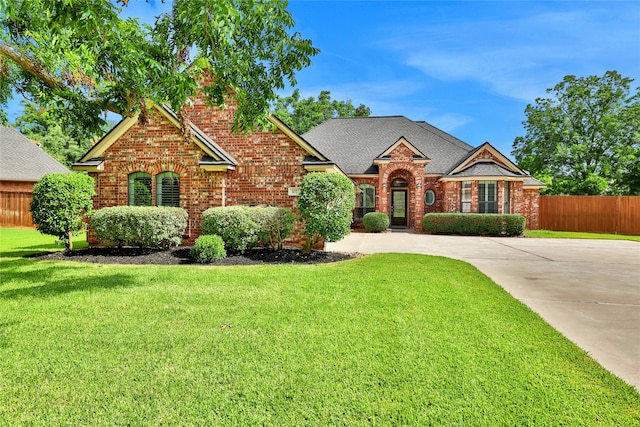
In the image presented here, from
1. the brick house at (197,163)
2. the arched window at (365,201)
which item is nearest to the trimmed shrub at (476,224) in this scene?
the arched window at (365,201)

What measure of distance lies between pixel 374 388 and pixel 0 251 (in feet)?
46.4

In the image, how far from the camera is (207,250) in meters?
8.81

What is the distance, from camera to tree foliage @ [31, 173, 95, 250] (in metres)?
9.59

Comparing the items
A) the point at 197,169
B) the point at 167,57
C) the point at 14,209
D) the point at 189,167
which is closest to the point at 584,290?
the point at 167,57

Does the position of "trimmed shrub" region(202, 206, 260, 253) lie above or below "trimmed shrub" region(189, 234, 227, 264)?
above

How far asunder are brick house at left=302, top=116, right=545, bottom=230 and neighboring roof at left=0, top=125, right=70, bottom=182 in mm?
19889

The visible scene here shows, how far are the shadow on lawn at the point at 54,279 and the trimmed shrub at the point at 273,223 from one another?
375 centimetres

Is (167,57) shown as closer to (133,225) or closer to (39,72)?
(39,72)

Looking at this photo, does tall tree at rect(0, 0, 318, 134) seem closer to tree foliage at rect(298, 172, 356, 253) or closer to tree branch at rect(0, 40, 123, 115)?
tree branch at rect(0, 40, 123, 115)

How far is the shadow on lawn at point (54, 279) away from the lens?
6012mm

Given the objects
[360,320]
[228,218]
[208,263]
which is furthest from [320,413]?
[228,218]

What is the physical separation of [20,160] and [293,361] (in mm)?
29271

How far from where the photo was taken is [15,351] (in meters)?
3.62

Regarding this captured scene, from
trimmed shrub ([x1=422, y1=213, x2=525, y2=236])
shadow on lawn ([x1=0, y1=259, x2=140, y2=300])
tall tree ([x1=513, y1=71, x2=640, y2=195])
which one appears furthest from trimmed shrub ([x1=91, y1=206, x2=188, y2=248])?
tall tree ([x1=513, y1=71, x2=640, y2=195])
